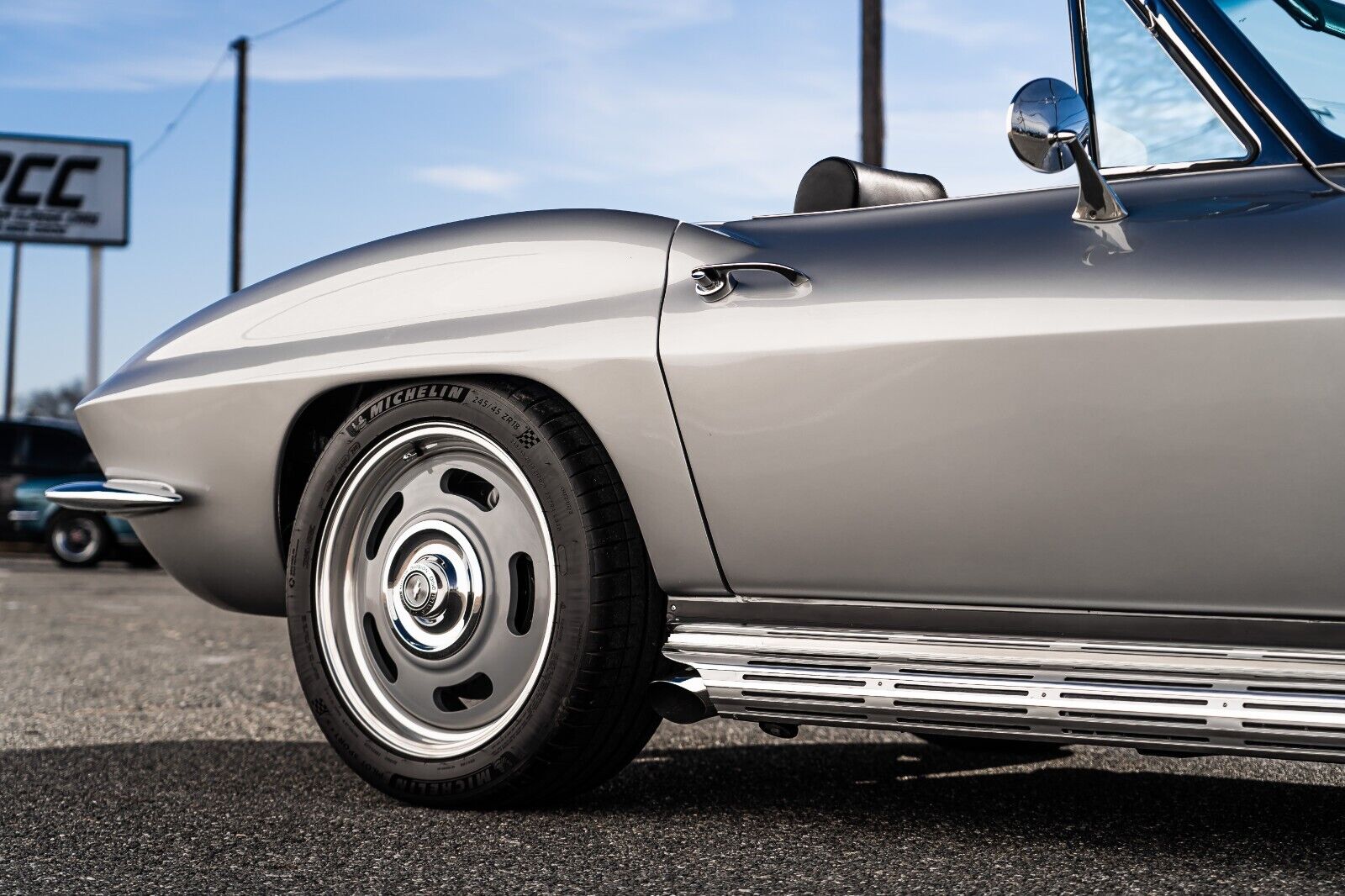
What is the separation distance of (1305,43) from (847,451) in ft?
3.43

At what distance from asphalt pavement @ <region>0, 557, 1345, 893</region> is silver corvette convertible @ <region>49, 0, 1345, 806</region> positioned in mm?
201

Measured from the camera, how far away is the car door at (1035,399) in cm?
227

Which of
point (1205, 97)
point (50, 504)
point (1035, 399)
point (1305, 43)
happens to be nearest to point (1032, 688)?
point (1035, 399)

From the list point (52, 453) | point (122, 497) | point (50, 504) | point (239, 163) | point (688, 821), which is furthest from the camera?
point (239, 163)

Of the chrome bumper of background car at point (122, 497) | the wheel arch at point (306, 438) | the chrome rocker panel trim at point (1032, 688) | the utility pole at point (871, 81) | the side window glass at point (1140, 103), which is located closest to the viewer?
the chrome rocker panel trim at point (1032, 688)

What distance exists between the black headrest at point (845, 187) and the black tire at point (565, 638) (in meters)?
0.65

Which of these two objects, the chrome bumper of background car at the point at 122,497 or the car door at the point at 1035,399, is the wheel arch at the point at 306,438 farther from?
the car door at the point at 1035,399

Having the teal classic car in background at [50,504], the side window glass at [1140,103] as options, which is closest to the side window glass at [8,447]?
the teal classic car in background at [50,504]

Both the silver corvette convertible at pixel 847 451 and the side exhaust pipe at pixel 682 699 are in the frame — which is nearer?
the silver corvette convertible at pixel 847 451

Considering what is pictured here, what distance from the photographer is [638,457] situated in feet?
9.19

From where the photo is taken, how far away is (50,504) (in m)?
15.7

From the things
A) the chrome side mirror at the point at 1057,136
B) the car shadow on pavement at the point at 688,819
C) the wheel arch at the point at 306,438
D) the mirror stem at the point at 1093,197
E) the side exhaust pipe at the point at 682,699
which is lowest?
the car shadow on pavement at the point at 688,819

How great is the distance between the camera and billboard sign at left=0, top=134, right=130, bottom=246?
3033 cm

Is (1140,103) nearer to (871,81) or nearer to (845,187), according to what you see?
(845,187)
